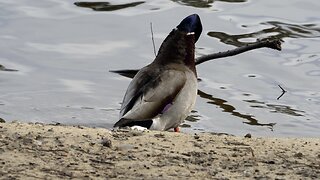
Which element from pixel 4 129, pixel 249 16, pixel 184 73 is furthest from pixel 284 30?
pixel 4 129

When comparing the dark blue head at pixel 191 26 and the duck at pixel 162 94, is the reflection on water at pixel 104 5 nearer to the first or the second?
the dark blue head at pixel 191 26

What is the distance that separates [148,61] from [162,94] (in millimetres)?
3171


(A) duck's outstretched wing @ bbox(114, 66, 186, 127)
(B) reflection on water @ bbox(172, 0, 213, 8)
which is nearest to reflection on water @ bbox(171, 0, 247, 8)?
(B) reflection on water @ bbox(172, 0, 213, 8)

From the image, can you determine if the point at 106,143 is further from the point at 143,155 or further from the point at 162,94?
the point at 162,94

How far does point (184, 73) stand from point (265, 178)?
3.21m

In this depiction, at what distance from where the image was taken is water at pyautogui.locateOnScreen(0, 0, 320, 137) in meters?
9.54

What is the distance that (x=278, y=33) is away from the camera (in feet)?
38.9

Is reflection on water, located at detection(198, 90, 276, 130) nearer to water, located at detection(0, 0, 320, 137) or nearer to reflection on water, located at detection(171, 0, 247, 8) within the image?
water, located at detection(0, 0, 320, 137)

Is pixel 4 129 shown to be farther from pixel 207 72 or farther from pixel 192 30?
pixel 207 72

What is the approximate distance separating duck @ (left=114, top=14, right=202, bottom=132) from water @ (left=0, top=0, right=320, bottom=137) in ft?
3.10

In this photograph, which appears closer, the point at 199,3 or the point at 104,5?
the point at 104,5

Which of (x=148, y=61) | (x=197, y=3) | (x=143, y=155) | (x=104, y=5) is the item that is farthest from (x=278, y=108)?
(x=143, y=155)

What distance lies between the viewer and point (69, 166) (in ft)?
16.8

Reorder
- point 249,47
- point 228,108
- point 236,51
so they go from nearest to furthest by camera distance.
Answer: point 249,47
point 236,51
point 228,108
